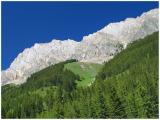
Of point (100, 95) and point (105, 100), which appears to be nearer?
point (105, 100)

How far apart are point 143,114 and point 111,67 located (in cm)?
10973

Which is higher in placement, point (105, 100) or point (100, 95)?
point (100, 95)

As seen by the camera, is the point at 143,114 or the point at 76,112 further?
the point at 76,112

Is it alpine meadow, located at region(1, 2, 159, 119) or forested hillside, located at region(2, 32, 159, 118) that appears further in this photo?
alpine meadow, located at region(1, 2, 159, 119)

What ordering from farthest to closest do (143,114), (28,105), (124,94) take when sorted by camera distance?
(28,105), (124,94), (143,114)

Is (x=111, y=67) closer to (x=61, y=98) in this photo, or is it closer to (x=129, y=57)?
(x=129, y=57)

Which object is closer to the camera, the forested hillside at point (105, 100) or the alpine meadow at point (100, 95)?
the forested hillside at point (105, 100)

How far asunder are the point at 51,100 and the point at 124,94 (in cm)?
5312

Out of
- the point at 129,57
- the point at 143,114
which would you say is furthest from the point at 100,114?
the point at 129,57

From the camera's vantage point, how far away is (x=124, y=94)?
8019 cm

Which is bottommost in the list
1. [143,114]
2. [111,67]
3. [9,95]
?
[143,114]

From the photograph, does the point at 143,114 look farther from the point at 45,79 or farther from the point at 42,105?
the point at 45,79

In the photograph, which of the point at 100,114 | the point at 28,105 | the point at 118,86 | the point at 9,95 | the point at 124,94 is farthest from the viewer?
the point at 9,95

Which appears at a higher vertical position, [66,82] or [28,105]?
[66,82]
